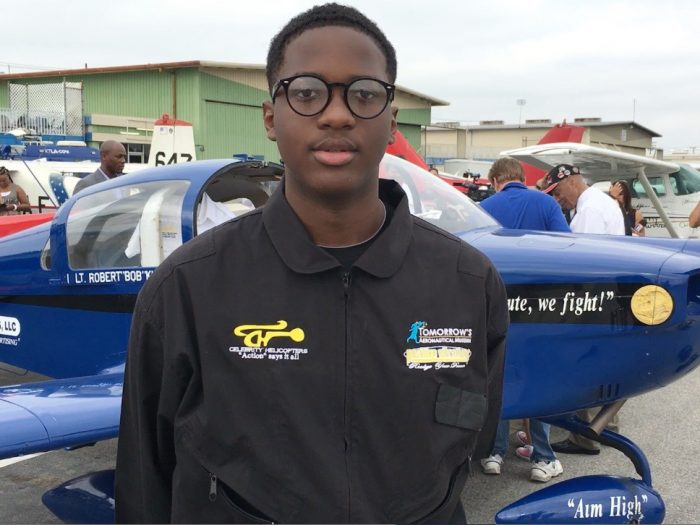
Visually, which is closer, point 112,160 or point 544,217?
point 544,217

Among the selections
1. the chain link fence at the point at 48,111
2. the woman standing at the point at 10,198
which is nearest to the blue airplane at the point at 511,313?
the woman standing at the point at 10,198

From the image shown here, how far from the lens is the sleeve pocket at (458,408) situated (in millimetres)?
1268

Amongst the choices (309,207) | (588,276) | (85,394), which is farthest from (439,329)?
(85,394)

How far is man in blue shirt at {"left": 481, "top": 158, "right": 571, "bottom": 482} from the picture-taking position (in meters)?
4.17

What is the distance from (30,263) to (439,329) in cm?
329

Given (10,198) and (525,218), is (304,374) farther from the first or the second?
(10,198)

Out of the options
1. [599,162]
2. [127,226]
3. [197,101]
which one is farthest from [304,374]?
[197,101]

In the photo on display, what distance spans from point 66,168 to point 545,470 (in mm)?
12843

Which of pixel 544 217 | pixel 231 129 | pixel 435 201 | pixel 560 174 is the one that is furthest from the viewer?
pixel 231 129

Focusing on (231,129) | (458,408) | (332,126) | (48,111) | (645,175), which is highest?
(48,111)

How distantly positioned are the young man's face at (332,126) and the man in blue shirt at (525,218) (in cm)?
293

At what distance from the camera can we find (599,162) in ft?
38.8

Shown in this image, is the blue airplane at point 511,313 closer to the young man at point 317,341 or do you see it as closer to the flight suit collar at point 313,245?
the young man at point 317,341

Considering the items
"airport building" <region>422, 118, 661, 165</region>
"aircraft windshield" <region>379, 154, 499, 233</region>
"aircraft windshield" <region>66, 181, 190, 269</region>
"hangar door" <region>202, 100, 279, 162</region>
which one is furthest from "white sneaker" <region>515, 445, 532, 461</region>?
"airport building" <region>422, 118, 661, 165</region>
